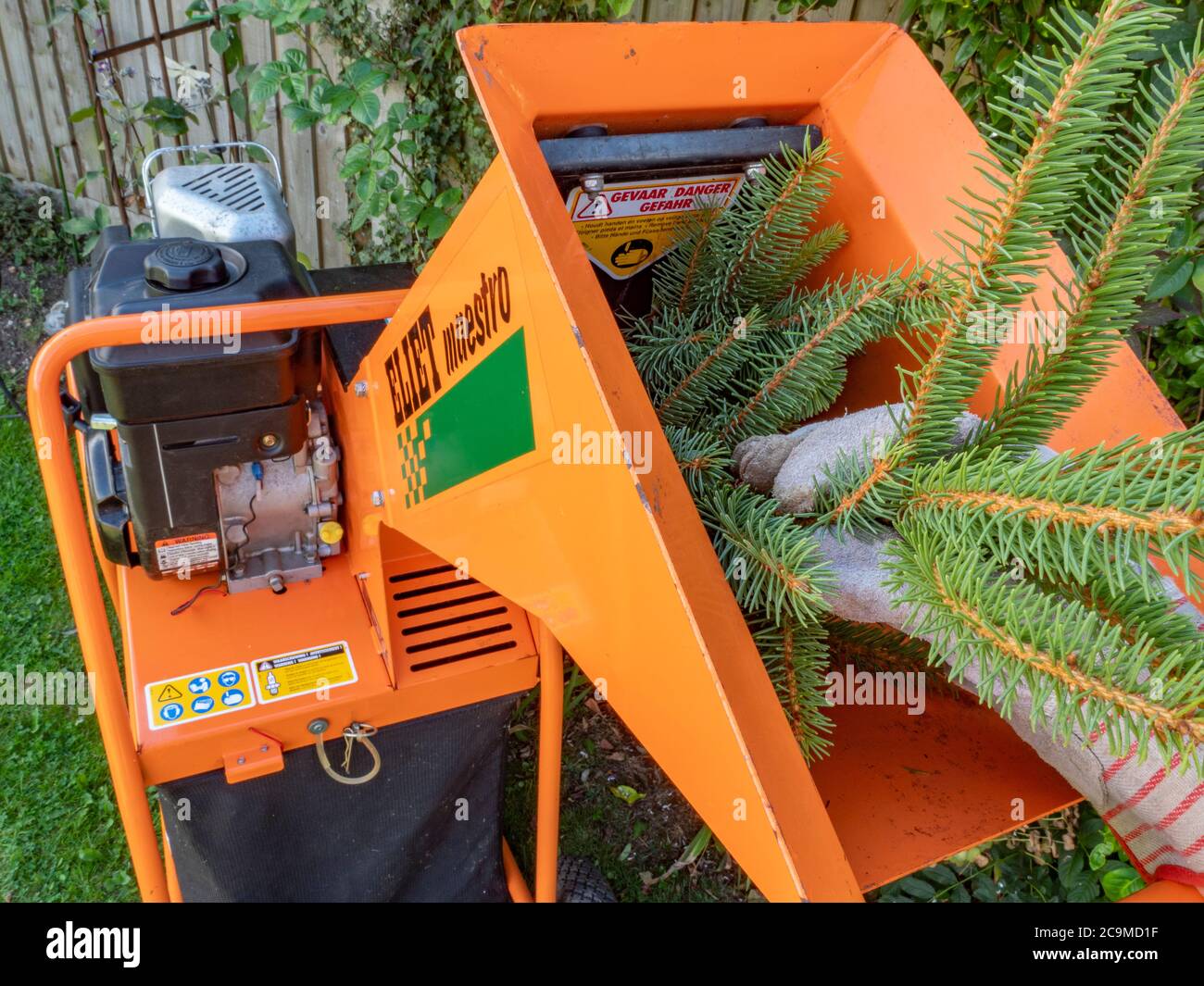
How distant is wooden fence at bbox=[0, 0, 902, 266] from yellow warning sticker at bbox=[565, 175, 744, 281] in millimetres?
1846

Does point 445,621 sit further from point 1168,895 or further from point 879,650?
point 1168,895

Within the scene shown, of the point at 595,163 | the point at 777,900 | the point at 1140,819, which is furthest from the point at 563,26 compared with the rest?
the point at 1140,819

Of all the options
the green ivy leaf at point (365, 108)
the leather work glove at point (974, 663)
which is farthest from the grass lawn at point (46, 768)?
the leather work glove at point (974, 663)

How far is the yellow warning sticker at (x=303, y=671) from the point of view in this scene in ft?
5.98

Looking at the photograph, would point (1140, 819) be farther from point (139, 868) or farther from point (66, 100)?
point (66, 100)

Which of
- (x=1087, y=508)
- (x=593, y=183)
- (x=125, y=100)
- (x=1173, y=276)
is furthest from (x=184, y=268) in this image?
(x=125, y=100)

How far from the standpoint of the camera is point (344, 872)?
85.0 inches

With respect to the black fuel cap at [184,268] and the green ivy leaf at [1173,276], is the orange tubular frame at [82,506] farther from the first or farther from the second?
the green ivy leaf at [1173,276]

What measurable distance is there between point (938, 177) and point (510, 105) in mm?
679

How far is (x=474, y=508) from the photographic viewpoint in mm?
1226

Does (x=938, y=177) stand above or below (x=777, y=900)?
above

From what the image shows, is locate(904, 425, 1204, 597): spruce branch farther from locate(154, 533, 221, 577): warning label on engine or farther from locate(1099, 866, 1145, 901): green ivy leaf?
locate(1099, 866, 1145, 901): green ivy leaf

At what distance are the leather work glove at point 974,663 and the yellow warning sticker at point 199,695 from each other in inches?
48.0

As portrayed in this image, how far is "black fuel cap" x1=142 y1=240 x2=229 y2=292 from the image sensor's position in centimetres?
150
